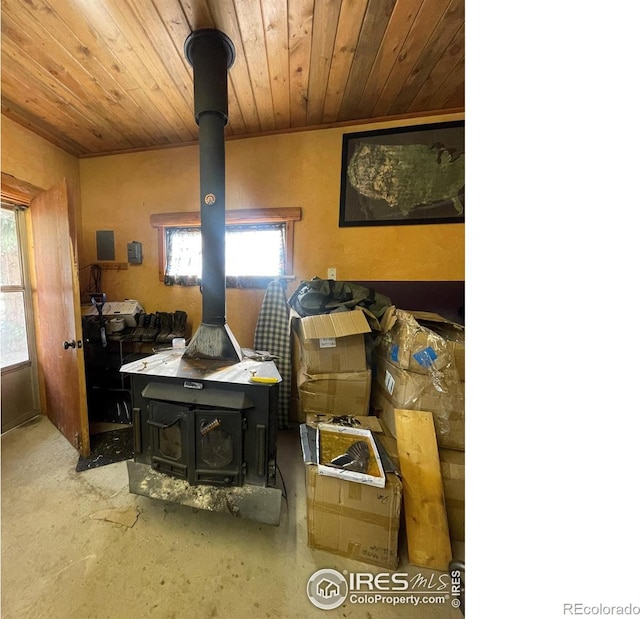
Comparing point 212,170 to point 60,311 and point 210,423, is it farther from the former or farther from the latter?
point 60,311

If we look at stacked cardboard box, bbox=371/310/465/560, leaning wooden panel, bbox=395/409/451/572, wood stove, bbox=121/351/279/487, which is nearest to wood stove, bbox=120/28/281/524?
wood stove, bbox=121/351/279/487

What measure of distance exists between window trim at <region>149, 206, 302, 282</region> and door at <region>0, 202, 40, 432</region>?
996 mm

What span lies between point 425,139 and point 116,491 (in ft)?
10.4

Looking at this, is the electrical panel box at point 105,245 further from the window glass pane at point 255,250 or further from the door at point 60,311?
the window glass pane at point 255,250

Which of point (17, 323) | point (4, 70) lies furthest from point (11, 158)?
point (17, 323)

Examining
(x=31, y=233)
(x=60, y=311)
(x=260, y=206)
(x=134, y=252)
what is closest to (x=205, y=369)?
(x=60, y=311)

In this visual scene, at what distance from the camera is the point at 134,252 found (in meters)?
2.27

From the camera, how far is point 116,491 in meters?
1.38

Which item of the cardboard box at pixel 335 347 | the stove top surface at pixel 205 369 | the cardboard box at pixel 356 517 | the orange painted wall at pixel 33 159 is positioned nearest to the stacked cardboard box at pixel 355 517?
the cardboard box at pixel 356 517

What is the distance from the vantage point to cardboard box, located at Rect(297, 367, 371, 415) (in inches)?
63.1

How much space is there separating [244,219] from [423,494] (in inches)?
89.3

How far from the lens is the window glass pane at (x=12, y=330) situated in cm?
189

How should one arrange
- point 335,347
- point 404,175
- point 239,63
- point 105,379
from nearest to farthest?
point 239,63 → point 335,347 → point 404,175 → point 105,379
